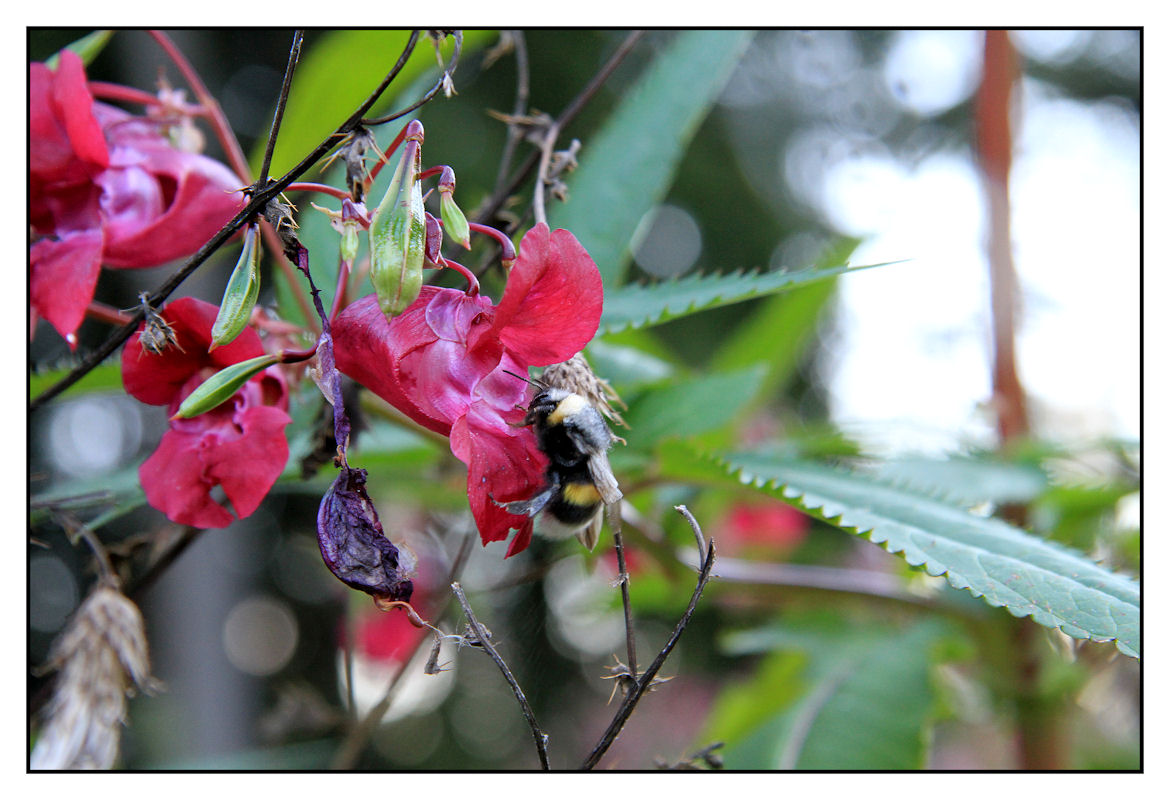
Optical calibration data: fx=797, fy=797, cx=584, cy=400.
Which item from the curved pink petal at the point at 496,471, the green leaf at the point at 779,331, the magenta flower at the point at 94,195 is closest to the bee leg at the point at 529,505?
the curved pink petal at the point at 496,471

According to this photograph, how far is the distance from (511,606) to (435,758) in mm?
1336

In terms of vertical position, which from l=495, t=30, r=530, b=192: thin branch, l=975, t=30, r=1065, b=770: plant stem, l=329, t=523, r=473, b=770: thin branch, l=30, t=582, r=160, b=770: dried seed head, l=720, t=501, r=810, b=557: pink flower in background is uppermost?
l=975, t=30, r=1065, b=770: plant stem

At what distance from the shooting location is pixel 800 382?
93.8 inches

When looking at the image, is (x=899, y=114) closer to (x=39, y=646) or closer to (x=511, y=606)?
(x=511, y=606)

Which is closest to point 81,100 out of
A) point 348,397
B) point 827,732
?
point 348,397

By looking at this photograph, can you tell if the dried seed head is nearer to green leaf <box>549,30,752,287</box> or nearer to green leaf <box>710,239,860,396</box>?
green leaf <box>549,30,752,287</box>

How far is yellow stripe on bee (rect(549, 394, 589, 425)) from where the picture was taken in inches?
16.4

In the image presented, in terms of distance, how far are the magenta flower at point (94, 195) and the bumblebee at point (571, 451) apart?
225mm

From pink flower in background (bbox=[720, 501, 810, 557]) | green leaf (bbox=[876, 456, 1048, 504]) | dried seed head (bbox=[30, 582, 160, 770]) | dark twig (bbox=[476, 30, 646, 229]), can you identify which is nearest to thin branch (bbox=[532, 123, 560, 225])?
dark twig (bbox=[476, 30, 646, 229])

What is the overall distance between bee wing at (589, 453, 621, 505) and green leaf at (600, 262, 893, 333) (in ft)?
0.44

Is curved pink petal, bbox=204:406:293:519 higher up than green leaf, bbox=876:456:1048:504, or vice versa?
green leaf, bbox=876:456:1048:504

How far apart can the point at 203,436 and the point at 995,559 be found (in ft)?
1.48

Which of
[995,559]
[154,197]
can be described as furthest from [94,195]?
[995,559]

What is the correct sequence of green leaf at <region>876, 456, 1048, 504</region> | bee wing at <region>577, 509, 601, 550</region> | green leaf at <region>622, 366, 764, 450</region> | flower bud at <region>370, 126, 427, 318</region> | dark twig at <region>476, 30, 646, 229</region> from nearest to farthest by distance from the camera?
flower bud at <region>370, 126, 427, 318</region>, bee wing at <region>577, 509, 601, 550</region>, dark twig at <region>476, 30, 646, 229</region>, green leaf at <region>622, 366, 764, 450</region>, green leaf at <region>876, 456, 1048, 504</region>
